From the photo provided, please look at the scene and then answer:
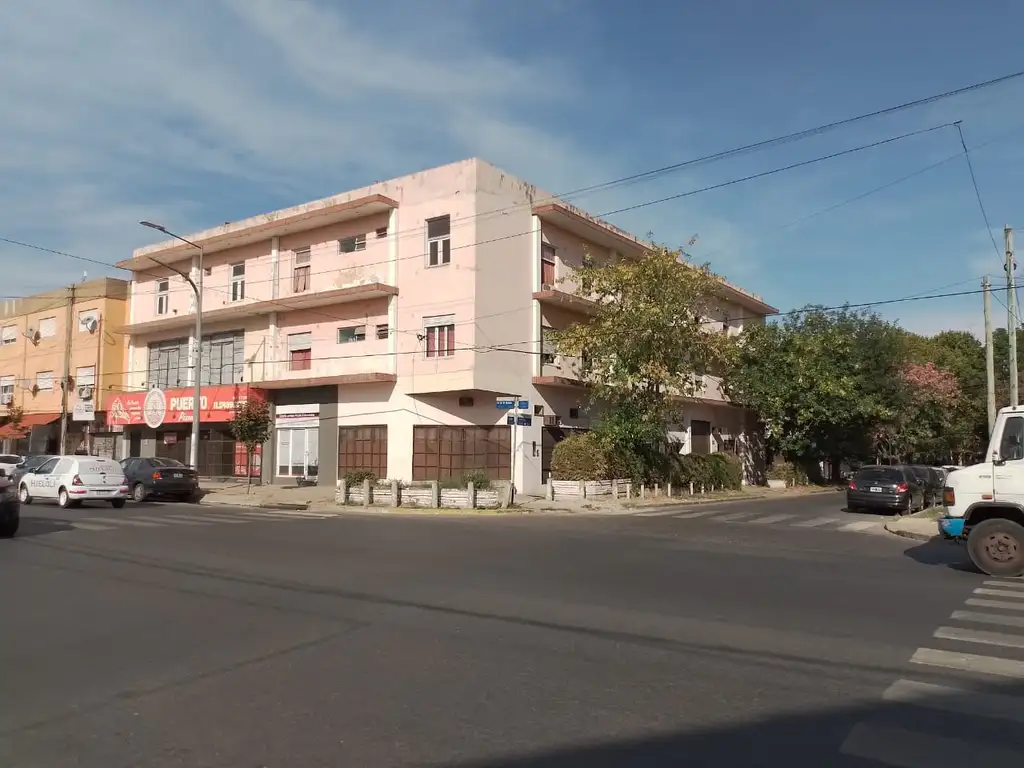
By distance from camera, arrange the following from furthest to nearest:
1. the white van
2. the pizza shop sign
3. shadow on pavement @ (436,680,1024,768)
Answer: the pizza shop sign
the white van
shadow on pavement @ (436,680,1024,768)

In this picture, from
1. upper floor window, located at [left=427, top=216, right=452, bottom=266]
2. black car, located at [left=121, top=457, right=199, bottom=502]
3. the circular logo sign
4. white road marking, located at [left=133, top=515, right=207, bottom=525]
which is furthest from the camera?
the circular logo sign

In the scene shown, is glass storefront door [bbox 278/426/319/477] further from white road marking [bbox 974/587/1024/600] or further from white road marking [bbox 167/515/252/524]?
white road marking [bbox 974/587/1024/600]

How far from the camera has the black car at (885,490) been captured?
25797mm

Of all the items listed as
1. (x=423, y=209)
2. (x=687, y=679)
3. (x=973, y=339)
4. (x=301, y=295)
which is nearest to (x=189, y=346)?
(x=301, y=295)

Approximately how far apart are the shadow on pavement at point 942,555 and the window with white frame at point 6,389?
169 feet

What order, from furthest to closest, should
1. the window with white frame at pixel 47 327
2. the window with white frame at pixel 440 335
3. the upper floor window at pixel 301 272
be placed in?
the window with white frame at pixel 47 327 → the upper floor window at pixel 301 272 → the window with white frame at pixel 440 335

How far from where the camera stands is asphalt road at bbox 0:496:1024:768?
4.92 m

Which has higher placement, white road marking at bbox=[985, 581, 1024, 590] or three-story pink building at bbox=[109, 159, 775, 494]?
three-story pink building at bbox=[109, 159, 775, 494]

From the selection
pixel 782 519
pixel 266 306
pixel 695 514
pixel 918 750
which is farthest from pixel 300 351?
pixel 918 750

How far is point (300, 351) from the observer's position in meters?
35.7

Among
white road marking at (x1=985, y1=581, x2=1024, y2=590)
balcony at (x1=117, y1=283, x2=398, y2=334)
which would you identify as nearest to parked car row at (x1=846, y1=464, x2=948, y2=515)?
white road marking at (x1=985, y1=581, x2=1024, y2=590)

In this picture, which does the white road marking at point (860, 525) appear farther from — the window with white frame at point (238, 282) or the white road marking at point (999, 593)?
the window with white frame at point (238, 282)

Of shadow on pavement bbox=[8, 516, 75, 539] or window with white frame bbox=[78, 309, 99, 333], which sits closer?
shadow on pavement bbox=[8, 516, 75, 539]

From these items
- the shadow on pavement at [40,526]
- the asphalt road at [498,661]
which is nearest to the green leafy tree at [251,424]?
the shadow on pavement at [40,526]
